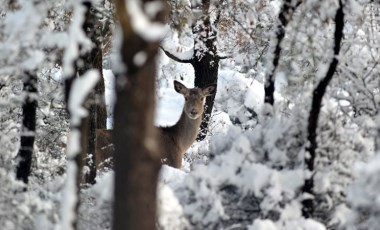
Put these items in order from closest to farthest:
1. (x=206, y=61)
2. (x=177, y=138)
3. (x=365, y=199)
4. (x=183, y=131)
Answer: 1. (x=365, y=199)
2. (x=177, y=138)
3. (x=183, y=131)
4. (x=206, y=61)

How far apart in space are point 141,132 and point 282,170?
9.39 ft

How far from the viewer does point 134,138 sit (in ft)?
14.0

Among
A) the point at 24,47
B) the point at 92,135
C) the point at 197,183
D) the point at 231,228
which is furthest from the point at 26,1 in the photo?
the point at 92,135

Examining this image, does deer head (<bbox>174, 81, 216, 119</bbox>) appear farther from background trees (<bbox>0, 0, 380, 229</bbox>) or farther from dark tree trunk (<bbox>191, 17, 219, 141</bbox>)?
background trees (<bbox>0, 0, 380, 229</bbox>)

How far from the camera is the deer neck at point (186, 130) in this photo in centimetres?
1352

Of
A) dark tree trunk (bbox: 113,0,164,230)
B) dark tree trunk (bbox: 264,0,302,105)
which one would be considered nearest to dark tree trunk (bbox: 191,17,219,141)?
dark tree trunk (bbox: 264,0,302,105)

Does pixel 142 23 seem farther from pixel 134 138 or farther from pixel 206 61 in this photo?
pixel 206 61

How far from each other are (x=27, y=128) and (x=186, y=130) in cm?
649

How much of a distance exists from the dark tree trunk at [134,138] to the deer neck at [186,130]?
358 inches

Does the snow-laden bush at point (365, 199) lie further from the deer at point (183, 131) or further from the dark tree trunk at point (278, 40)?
the deer at point (183, 131)

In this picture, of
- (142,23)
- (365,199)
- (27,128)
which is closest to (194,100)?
(27,128)

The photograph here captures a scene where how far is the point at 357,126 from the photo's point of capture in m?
7.43

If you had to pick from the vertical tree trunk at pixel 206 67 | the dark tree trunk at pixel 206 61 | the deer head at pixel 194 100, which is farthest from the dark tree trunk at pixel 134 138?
the vertical tree trunk at pixel 206 67

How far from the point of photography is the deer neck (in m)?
13.5
